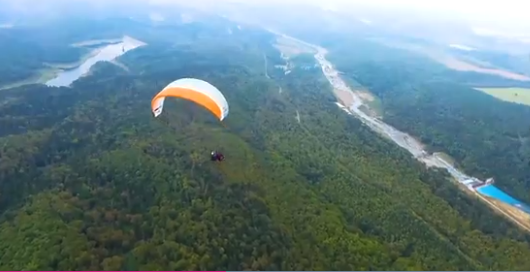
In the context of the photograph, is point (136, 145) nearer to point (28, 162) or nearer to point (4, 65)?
point (28, 162)

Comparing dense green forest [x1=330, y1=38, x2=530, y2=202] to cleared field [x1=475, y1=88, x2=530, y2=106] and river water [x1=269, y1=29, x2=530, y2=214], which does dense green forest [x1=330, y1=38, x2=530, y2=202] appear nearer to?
river water [x1=269, y1=29, x2=530, y2=214]

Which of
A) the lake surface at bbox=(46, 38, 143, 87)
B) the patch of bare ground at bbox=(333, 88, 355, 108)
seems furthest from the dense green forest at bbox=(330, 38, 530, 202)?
the lake surface at bbox=(46, 38, 143, 87)

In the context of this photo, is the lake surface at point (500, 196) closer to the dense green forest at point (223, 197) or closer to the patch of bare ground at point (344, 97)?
the dense green forest at point (223, 197)

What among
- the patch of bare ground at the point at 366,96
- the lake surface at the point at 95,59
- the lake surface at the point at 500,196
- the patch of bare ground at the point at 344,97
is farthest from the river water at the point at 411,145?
the lake surface at the point at 95,59

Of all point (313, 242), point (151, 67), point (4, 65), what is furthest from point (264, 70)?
point (313, 242)

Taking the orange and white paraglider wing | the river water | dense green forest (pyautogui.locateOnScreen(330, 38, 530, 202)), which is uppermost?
the orange and white paraglider wing

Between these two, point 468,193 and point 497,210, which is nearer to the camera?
point 497,210
